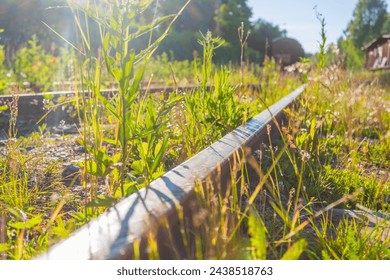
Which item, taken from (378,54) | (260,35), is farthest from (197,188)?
(378,54)

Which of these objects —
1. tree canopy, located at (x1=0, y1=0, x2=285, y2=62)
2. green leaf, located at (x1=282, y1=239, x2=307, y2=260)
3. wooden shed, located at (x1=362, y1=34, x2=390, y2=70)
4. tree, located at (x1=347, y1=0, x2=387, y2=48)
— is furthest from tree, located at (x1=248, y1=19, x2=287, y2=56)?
green leaf, located at (x1=282, y1=239, x2=307, y2=260)

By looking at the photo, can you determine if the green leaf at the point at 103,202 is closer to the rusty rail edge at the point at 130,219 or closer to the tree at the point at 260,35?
the rusty rail edge at the point at 130,219

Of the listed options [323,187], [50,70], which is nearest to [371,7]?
[50,70]

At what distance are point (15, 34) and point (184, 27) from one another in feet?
49.0

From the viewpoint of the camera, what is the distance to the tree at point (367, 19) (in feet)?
139

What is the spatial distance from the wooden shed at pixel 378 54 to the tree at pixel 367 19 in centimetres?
245

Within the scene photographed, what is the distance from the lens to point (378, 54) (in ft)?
141

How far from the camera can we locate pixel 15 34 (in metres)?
22.6

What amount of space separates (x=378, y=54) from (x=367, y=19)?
22.5 feet

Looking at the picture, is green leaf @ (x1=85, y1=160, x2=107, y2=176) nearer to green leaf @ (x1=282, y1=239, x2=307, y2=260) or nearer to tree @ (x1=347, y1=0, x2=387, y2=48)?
green leaf @ (x1=282, y1=239, x2=307, y2=260)

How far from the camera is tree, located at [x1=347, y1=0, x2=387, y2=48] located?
139 feet

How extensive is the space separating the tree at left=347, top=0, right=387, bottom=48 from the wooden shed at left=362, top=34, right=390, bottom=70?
2.45 metres

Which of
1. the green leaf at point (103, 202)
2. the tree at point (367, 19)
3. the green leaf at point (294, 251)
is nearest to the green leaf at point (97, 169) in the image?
the green leaf at point (103, 202)

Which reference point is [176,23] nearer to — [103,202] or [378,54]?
[378,54]
